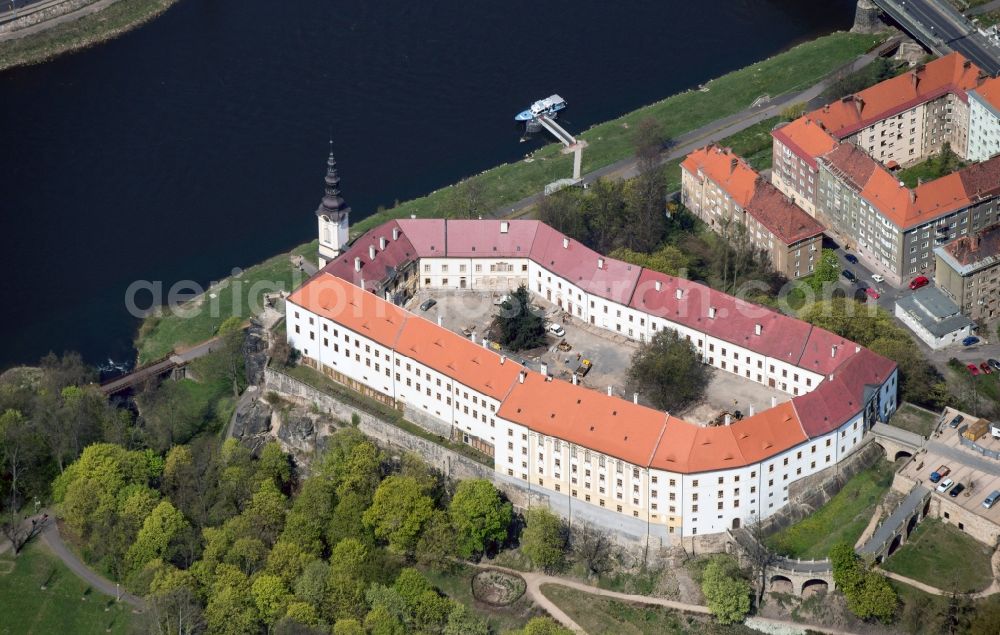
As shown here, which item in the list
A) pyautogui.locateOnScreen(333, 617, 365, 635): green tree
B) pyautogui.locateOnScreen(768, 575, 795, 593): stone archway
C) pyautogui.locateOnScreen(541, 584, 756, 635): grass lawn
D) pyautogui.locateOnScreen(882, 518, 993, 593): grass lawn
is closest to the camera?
pyautogui.locateOnScreen(882, 518, 993, 593): grass lawn

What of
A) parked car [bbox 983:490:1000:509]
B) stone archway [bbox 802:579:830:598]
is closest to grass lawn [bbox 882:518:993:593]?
parked car [bbox 983:490:1000:509]

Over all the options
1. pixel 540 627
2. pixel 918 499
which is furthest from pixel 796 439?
pixel 540 627

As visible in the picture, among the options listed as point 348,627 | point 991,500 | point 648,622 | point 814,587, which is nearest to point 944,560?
point 991,500

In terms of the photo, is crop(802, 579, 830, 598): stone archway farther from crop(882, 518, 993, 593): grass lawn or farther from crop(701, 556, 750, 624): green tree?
crop(882, 518, 993, 593): grass lawn

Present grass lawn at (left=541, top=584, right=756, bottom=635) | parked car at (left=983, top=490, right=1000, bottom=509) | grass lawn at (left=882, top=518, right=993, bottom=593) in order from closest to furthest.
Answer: grass lawn at (left=882, top=518, right=993, bottom=593) → grass lawn at (left=541, top=584, right=756, bottom=635) → parked car at (left=983, top=490, right=1000, bottom=509)

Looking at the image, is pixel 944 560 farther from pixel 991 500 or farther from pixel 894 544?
pixel 991 500
